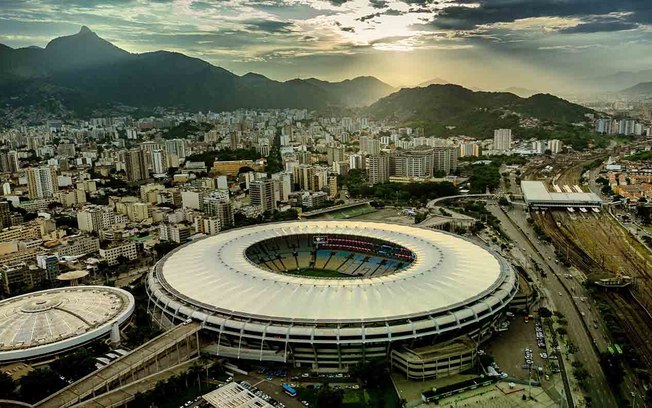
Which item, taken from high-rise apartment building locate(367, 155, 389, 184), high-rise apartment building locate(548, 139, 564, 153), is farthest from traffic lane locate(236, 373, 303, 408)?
high-rise apartment building locate(548, 139, 564, 153)

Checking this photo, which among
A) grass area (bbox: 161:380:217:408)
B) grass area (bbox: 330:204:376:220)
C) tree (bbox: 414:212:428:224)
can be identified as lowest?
grass area (bbox: 330:204:376:220)

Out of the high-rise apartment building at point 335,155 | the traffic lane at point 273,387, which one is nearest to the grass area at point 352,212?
the high-rise apartment building at point 335,155

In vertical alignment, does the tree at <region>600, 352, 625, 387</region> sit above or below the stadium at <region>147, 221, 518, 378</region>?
below

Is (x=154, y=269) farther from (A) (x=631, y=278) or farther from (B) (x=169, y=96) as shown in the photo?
(B) (x=169, y=96)

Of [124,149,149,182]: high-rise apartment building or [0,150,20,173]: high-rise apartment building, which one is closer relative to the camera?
[124,149,149,182]: high-rise apartment building

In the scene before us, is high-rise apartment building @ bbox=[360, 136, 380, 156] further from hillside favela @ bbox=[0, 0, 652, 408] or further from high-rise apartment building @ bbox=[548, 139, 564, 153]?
high-rise apartment building @ bbox=[548, 139, 564, 153]

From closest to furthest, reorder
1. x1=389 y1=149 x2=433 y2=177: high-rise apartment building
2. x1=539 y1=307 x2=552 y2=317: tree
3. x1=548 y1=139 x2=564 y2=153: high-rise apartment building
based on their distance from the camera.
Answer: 1. x1=539 y1=307 x2=552 y2=317: tree
2. x1=389 y1=149 x2=433 y2=177: high-rise apartment building
3. x1=548 y1=139 x2=564 y2=153: high-rise apartment building

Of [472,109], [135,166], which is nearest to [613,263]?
[135,166]
